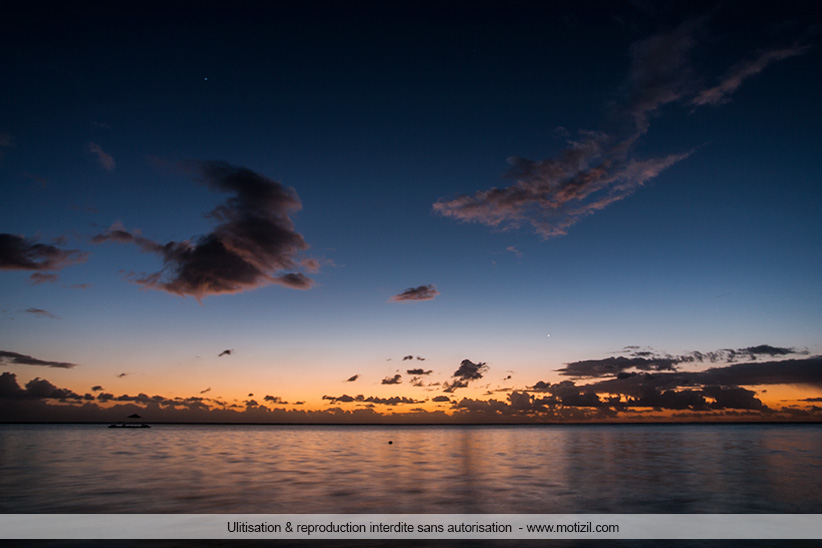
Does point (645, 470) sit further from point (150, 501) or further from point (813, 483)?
point (150, 501)

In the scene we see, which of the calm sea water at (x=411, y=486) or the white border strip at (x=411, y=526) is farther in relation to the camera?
the calm sea water at (x=411, y=486)

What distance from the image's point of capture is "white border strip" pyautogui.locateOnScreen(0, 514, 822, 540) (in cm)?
1959

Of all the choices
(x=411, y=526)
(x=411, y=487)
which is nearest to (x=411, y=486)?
(x=411, y=487)

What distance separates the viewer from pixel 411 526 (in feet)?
68.9

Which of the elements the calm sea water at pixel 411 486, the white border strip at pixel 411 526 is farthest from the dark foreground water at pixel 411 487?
the white border strip at pixel 411 526

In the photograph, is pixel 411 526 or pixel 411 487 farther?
pixel 411 487

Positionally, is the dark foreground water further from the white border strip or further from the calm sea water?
the white border strip

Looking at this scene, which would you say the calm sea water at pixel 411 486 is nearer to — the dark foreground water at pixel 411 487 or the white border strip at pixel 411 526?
the dark foreground water at pixel 411 487

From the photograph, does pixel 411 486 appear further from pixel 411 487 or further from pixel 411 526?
pixel 411 526

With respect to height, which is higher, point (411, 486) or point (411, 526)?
point (411, 526)

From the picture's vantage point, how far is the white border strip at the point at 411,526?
19594 mm

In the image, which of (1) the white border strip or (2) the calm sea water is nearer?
(1) the white border strip

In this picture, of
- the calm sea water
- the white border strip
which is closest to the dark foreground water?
the calm sea water
